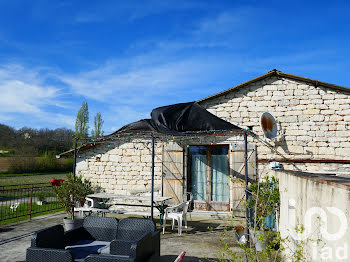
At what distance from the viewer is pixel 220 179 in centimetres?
767

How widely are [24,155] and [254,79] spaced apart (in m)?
21.7

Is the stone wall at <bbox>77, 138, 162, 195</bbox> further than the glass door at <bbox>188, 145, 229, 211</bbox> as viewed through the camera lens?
Yes

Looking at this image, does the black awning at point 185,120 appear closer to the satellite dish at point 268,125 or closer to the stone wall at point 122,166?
the satellite dish at point 268,125

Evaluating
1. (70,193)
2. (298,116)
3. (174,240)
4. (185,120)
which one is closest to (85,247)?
(174,240)

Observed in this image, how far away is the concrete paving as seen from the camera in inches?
172

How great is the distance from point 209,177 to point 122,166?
266 cm

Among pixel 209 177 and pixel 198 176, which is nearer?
pixel 209 177

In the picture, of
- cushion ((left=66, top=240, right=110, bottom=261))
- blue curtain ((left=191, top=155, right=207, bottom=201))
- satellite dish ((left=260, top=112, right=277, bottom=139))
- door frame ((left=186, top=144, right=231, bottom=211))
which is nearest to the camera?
cushion ((left=66, top=240, right=110, bottom=261))

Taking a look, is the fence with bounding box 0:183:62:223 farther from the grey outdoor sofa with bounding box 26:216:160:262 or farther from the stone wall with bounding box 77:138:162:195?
the grey outdoor sofa with bounding box 26:216:160:262

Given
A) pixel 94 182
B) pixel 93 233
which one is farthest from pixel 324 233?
pixel 94 182

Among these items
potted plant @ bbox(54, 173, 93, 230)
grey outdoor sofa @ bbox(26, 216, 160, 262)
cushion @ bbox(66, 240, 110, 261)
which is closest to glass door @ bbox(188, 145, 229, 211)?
potted plant @ bbox(54, 173, 93, 230)

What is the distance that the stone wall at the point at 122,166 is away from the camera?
7.97 meters

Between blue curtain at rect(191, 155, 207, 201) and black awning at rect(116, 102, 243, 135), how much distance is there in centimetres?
132

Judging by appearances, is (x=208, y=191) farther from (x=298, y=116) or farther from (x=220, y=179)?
(x=298, y=116)
